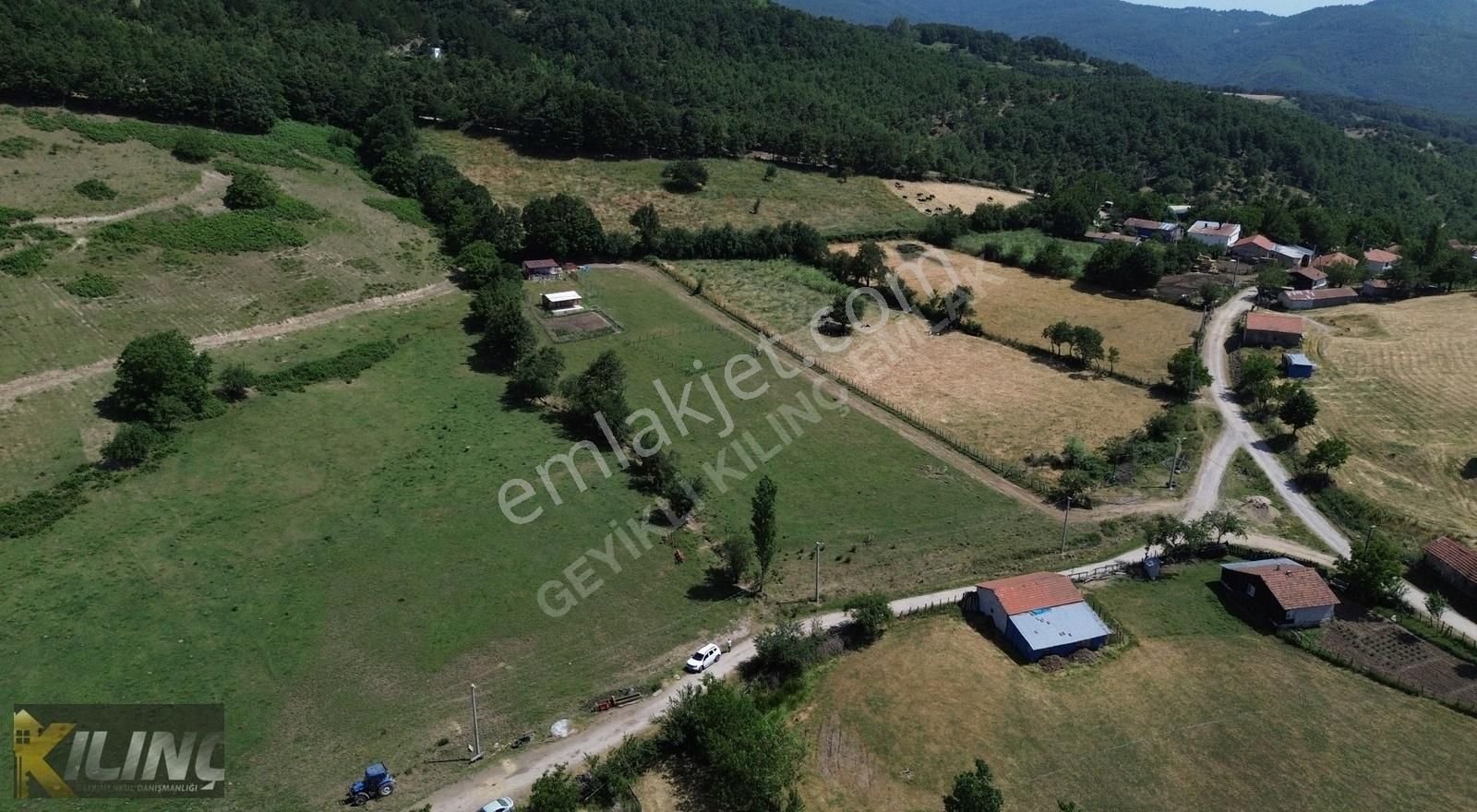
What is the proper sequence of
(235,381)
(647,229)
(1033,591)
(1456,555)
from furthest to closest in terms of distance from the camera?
(647,229) → (235,381) → (1456,555) → (1033,591)

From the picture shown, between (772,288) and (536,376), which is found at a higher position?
(536,376)

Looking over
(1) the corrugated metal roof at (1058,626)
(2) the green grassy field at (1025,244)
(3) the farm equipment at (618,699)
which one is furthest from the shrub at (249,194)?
(2) the green grassy field at (1025,244)

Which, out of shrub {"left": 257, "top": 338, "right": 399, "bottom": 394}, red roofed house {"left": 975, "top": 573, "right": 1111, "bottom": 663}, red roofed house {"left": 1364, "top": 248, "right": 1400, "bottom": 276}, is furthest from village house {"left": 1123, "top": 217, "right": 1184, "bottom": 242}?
shrub {"left": 257, "top": 338, "right": 399, "bottom": 394}

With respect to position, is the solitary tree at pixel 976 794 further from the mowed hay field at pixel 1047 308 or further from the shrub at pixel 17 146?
the shrub at pixel 17 146

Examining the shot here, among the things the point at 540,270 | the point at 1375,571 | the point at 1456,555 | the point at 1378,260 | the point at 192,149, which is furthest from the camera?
the point at 1378,260

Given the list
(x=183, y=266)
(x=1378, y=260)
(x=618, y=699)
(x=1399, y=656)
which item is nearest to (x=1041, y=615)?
(x=1399, y=656)

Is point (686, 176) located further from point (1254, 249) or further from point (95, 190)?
point (1254, 249)
